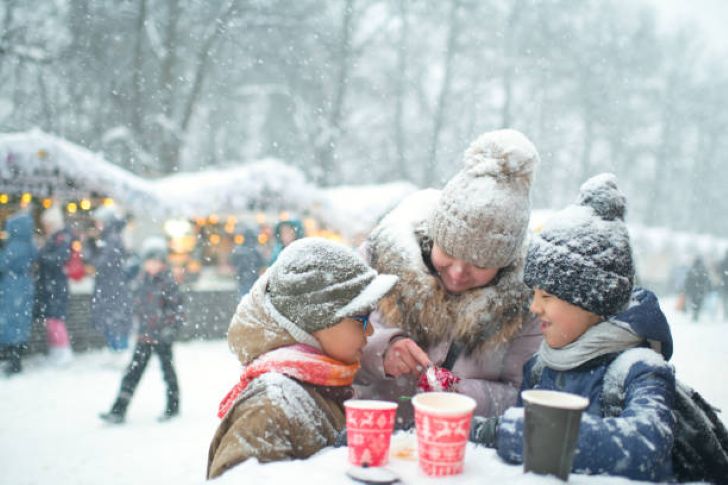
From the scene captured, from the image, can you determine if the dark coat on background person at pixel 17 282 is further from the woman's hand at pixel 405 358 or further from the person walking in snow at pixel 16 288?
the woman's hand at pixel 405 358

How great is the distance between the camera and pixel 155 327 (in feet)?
20.9

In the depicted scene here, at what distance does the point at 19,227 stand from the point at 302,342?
7.33m

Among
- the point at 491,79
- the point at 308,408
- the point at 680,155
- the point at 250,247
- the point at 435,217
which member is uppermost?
the point at 491,79

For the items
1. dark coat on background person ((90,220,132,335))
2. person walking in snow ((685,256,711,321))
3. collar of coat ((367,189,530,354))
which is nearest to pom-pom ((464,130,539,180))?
collar of coat ((367,189,530,354))

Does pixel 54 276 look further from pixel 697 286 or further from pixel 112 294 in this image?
pixel 697 286

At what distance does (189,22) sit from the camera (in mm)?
18406

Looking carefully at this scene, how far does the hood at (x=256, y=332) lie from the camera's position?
186 cm

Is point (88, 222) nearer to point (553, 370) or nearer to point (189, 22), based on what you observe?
point (189, 22)

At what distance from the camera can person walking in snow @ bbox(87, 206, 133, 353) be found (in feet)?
27.7

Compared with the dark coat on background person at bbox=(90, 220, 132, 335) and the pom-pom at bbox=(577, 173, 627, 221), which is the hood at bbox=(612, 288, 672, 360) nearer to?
the pom-pom at bbox=(577, 173, 627, 221)

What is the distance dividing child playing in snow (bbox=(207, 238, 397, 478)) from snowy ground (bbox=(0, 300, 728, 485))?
96.9 inches

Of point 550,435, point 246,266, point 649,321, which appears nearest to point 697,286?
point 246,266

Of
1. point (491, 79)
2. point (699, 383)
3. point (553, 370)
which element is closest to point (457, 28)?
point (491, 79)

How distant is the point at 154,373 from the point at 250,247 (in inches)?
138
